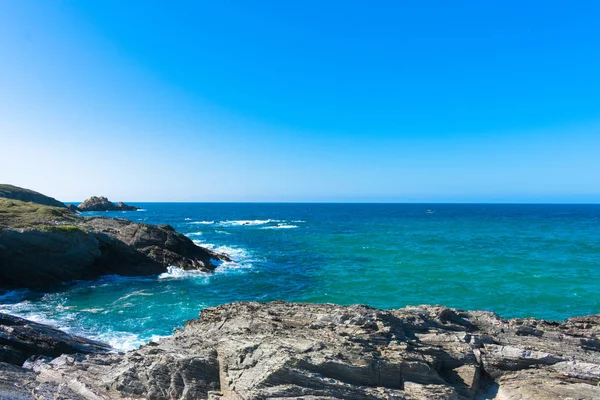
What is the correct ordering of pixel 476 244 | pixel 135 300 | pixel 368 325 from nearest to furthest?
pixel 368 325 → pixel 135 300 → pixel 476 244

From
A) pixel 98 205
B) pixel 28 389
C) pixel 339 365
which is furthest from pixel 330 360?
pixel 98 205

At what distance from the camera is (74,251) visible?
116 ft

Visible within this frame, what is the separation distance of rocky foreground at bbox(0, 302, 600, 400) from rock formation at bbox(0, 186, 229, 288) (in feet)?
79.6

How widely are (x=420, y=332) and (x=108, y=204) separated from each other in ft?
639

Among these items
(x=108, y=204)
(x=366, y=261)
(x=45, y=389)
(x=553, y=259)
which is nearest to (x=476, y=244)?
(x=553, y=259)

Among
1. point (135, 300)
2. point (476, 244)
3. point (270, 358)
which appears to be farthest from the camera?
point (476, 244)

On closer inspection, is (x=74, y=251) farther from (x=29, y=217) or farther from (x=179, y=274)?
(x=179, y=274)

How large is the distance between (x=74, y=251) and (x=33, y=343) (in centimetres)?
2215

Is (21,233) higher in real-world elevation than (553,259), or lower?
higher

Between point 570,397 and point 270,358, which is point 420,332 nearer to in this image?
point 570,397

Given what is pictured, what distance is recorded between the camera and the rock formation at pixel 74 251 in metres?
32.0

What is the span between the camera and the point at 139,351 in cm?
1273

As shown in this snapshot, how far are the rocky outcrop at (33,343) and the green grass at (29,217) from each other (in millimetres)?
20255

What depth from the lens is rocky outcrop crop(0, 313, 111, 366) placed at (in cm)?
1502
